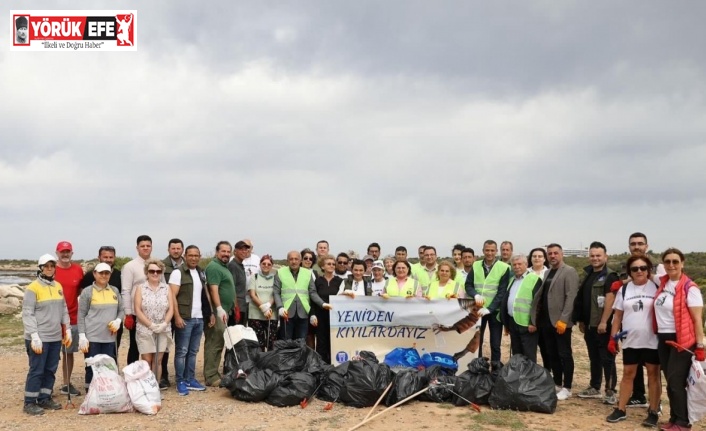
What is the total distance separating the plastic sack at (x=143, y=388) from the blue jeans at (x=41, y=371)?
0.90m

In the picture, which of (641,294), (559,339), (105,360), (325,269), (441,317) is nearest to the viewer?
(641,294)

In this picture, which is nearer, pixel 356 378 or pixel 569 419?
pixel 569 419

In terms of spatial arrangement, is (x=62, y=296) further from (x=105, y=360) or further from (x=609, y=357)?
(x=609, y=357)

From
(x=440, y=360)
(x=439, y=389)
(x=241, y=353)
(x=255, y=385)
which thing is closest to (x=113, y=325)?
(x=241, y=353)

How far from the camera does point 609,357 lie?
6809 mm

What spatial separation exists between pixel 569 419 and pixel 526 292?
172 cm

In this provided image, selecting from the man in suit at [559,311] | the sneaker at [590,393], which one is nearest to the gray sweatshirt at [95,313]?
the man in suit at [559,311]

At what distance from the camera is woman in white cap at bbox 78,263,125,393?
6.67 metres

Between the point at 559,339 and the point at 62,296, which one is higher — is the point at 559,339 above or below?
below

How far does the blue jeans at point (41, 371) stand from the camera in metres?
6.40

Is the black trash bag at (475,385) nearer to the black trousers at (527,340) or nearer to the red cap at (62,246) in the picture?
the black trousers at (527,340)

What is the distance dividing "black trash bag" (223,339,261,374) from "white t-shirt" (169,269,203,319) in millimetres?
645

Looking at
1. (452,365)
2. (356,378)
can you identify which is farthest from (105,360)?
(452,365)

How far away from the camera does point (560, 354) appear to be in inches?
281
